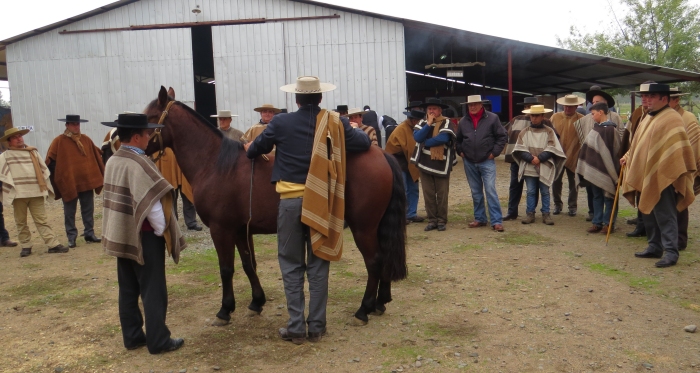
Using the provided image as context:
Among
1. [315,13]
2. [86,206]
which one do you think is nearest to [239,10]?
[315,13]

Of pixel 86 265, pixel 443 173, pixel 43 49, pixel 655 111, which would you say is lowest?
pixel 86 265

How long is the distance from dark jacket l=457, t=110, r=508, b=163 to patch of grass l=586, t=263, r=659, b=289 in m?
2.58

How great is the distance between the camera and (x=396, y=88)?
49.0 feet

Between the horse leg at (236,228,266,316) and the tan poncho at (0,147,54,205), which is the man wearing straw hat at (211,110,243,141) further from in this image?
the horse leg at (236,228,266,316)

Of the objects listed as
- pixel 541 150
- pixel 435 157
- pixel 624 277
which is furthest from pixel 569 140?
pixel 624 277

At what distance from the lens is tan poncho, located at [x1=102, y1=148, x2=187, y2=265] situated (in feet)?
13.8

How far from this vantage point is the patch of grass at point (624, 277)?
5814mm

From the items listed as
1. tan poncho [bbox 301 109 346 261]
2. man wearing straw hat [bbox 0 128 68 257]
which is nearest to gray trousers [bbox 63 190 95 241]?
man wearing straw hat [bbox 0 128 68 257]

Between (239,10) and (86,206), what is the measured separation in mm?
8030

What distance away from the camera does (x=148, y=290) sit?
4344mm

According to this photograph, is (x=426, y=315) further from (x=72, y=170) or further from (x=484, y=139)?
(x=72, y=170)

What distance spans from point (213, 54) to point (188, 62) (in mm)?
689

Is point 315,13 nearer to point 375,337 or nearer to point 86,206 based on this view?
point 86,206

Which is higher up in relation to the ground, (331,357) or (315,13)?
(315,13)
